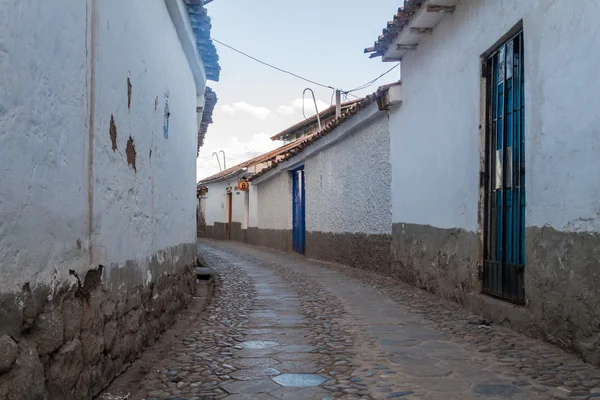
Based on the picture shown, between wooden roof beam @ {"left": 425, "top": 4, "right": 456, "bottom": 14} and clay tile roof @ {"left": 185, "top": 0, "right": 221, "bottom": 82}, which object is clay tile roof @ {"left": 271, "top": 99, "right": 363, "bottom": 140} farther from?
wooden roof beam @ {"left": 425, "top": 4, "right": 456, "bottom": 14}

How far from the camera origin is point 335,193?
12.8m

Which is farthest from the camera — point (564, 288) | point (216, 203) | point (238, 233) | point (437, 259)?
point (216, 203)

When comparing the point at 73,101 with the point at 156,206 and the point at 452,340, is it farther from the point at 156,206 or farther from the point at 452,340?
the point at 452,340

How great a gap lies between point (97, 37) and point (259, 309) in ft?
13.1

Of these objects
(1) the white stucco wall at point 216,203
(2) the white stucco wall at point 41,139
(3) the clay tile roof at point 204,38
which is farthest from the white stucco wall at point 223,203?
(2) the white stucco wall at point 41,139

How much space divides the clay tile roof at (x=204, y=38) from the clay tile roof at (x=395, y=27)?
2411 millimetres

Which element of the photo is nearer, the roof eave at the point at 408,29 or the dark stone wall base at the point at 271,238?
the roof eave at the point at 408,29

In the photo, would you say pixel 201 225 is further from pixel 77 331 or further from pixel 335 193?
pixel 77 331

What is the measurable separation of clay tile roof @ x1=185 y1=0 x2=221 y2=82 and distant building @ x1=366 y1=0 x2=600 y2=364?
8.03 ft

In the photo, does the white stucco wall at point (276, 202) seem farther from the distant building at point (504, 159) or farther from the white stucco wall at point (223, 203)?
the distant building at point (504, 159)

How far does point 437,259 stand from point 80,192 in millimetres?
5177

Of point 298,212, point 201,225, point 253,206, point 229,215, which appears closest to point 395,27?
point 298,212

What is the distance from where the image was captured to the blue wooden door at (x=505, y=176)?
17.1 ft

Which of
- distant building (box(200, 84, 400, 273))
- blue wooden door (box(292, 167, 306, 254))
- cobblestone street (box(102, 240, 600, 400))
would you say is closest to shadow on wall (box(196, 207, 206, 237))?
distant building (box(200, 84, 400, 273))
